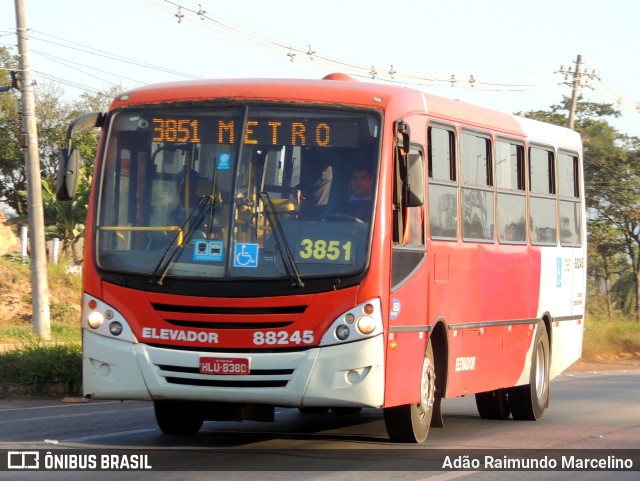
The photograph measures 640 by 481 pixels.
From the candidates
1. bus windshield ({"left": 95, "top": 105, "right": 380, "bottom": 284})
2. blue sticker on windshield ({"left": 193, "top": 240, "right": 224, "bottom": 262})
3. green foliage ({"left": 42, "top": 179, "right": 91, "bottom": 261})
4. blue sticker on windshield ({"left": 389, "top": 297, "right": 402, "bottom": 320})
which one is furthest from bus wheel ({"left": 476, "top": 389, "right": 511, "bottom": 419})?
green foliage ({"left": 42, "top": 179, "right": 91, "bottom": 261})

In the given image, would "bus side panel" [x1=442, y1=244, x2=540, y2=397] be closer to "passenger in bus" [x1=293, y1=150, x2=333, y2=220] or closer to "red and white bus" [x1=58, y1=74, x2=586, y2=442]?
"red and white bus" [x1=58, y1=74, x2=586, y2=442]

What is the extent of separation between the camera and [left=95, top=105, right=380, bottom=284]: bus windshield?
10.2 metres

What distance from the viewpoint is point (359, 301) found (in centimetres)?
1010

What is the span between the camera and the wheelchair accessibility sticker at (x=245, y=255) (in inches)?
401

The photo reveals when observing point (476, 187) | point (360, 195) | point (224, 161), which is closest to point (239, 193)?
point (224, 161)

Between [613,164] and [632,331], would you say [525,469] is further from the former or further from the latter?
[613,164]

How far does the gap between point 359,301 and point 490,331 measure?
3650 mm

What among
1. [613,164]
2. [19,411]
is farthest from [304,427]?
[613,164]

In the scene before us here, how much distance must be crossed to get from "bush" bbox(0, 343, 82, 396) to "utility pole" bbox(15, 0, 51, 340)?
5.94 meters

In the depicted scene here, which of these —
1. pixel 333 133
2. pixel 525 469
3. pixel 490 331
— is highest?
pixel 333 133

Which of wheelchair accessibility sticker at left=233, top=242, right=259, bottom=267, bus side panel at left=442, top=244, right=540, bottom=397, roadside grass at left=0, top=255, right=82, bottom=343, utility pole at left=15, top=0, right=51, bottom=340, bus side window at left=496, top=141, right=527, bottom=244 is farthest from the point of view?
roadside grass at left=0, top=255, right=82, bottom=343

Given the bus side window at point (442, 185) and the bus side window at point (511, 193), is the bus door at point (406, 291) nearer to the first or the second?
the bus side window at point (442, 185)

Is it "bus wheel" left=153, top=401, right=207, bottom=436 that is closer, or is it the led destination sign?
the led destination sign

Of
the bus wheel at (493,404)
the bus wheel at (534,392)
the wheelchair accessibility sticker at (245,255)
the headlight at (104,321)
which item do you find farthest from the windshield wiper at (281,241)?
the bus wheel at (534,392)
